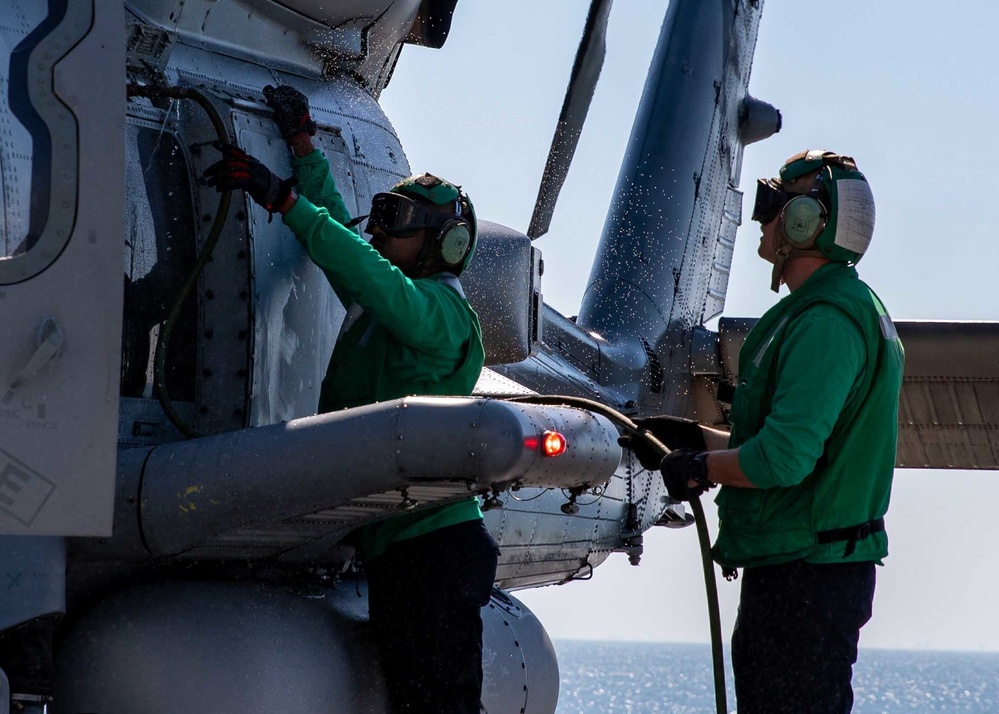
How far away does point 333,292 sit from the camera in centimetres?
394

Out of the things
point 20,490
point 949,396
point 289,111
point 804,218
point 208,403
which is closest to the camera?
point 20,490

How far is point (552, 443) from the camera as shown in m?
3.07

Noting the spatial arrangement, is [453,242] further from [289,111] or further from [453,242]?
[289,111]

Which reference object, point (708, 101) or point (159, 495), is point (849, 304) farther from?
point (708, 101)

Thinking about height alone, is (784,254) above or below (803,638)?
above

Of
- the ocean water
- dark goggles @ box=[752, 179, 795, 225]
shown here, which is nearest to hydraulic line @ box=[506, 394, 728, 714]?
dark goggles @ box=[752, 179, 795, 225]

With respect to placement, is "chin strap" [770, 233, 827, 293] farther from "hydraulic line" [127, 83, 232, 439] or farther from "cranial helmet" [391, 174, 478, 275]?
"hydraulic line" [127, 83, 232, 439]

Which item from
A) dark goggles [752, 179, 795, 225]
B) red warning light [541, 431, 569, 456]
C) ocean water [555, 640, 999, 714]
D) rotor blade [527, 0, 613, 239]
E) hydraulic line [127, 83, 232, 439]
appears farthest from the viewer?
ocean water [555, 640, 999, 714]

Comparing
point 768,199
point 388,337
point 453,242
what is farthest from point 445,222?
point 768,199

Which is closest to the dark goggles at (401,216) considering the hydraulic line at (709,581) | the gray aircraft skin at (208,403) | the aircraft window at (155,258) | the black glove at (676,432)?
the gray aircraft skin at (208,403)

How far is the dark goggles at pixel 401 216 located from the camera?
3605mm

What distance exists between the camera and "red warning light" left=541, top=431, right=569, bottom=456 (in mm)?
3047

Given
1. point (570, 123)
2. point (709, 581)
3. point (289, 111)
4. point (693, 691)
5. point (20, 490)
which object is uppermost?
point (570, 123)

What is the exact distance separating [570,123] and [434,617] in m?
3.50
